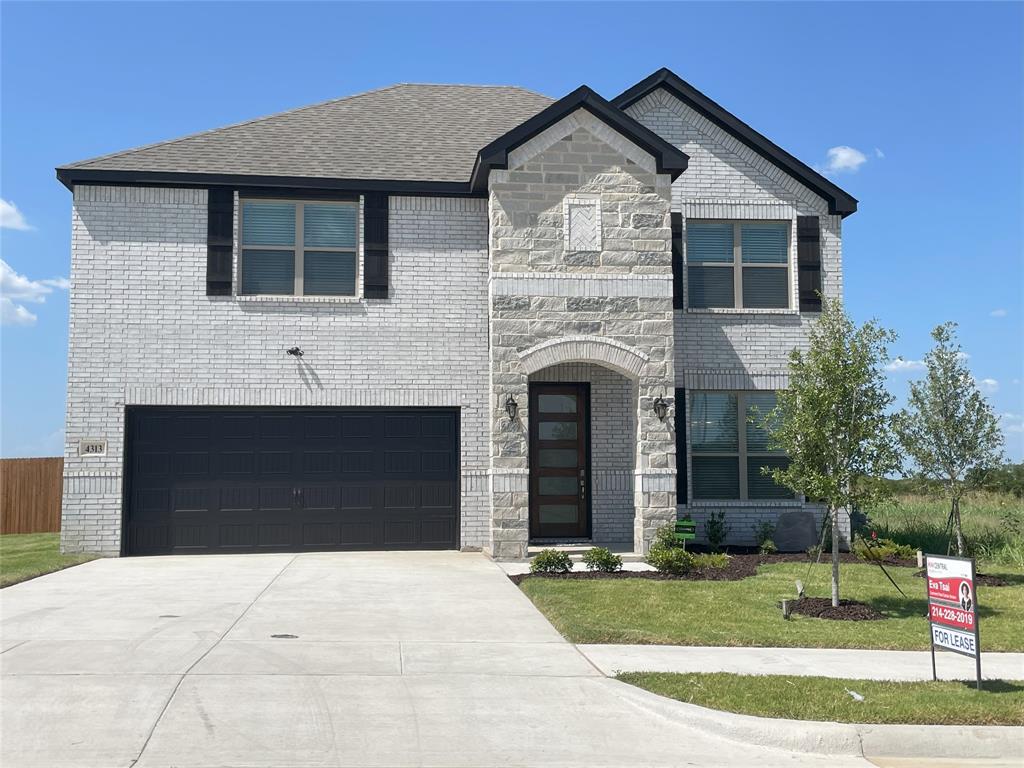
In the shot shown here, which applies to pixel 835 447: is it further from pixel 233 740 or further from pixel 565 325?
pixel 233 740

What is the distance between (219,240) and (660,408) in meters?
8.43

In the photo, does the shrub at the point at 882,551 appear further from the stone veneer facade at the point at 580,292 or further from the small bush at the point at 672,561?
the small bush at the point at 672,561

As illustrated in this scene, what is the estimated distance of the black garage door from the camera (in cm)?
1667

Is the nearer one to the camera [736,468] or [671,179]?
[671,179]

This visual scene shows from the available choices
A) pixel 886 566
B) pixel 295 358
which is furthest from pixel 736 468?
pixel 295 358

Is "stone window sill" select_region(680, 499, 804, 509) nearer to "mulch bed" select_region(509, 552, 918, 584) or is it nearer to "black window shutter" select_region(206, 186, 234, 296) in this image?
"mulch bed" select_region(509, 552, 918, 584)

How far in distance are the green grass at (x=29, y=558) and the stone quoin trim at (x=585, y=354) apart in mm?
8220

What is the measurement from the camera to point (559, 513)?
58.1ft

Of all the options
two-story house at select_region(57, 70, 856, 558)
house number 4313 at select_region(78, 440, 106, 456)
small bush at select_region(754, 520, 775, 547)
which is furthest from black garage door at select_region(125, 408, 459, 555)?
small bush at select_region(754, 520, 775, 547)

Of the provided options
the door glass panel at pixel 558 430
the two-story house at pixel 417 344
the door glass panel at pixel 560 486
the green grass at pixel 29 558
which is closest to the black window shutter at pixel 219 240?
the two-story house at pixel 417 344

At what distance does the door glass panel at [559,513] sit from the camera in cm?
1770

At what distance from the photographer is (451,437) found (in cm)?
1744

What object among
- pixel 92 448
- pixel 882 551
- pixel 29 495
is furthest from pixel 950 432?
pixel 29 495

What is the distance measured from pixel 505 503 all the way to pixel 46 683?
29.1 ft
